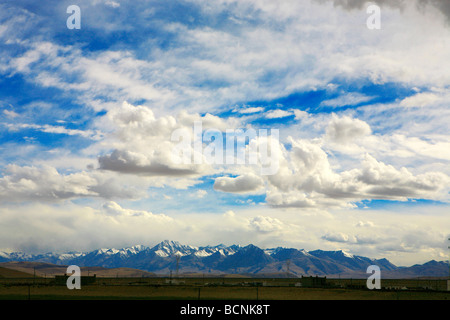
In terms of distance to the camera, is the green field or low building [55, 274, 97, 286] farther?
low building [55, 274, 97, 286]

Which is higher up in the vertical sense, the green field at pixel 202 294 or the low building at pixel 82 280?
the green field at pixel 202 294

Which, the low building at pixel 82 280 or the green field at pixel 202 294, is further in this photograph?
the low building at pixel 82 280

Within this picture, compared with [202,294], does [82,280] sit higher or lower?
lower

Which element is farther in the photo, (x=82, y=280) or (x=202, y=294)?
(x=82, y=280)

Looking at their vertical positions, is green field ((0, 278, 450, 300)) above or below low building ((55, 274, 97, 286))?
above
